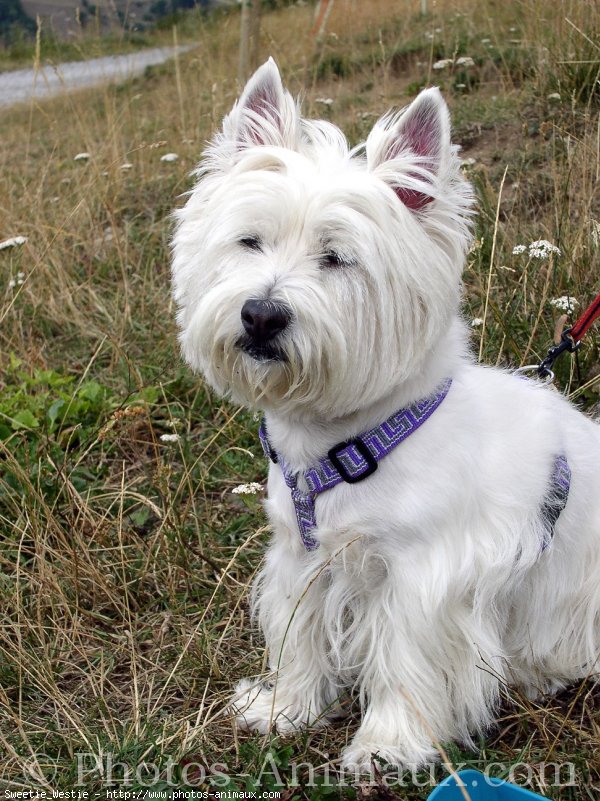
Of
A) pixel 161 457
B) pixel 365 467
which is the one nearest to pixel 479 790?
pixel 365 467

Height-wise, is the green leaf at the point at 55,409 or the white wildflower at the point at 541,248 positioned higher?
the white wildflower at the point at 541,248

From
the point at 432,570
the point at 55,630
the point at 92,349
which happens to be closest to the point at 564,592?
the point at 432,570

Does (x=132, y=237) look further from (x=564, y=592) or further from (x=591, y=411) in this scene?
(x=564, y=592)

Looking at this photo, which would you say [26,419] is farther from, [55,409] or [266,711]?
[266,711]

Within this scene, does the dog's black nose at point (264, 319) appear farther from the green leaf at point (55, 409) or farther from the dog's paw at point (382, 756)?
the green leaf at point (55, 409)

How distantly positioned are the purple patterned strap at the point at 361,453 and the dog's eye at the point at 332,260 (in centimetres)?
40

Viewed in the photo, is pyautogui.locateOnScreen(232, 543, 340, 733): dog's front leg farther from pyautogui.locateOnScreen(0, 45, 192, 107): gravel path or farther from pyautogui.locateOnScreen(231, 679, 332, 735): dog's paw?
pyautogui.locateOnScreen(0, 45, 192, 107): gravel path

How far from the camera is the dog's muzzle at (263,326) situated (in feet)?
6.07

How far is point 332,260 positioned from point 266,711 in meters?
1.33

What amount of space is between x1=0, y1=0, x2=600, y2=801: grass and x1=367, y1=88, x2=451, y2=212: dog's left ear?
3.80ft

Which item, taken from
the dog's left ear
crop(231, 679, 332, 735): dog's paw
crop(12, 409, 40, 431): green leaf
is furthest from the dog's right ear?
crop(12, 409, 40, 431): green leaf

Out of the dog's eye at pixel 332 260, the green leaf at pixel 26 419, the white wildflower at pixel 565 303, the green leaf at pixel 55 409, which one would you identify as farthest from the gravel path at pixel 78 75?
the dog's eye at pixel 332 260

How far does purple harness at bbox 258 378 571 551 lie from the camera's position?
2037 millimetres

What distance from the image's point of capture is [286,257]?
76.6 inches
